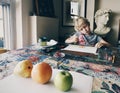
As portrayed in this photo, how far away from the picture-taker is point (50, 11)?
8.36 ft

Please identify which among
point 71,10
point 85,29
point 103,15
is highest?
point 71,10

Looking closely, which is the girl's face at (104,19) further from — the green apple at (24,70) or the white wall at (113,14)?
the green apple at (24,70)

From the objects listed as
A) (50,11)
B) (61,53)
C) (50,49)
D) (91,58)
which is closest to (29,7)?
(50,11)

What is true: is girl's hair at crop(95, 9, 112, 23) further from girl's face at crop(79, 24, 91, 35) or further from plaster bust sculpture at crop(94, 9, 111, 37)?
girl's face at crop(79, 24, 91, 35)

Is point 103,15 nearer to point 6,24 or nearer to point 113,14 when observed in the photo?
point 113,14

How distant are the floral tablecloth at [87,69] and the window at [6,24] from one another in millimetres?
1083

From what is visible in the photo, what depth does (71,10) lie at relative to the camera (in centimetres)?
262

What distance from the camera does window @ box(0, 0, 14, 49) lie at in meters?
2.00

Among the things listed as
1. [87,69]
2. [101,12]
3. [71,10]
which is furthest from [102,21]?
[87,69]

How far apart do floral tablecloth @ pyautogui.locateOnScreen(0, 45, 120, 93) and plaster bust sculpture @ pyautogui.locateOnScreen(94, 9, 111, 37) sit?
1523 mm

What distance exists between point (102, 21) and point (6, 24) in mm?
1469

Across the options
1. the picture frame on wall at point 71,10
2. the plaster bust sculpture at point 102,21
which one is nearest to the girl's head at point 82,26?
the plaster bust sculpture at point 102,21

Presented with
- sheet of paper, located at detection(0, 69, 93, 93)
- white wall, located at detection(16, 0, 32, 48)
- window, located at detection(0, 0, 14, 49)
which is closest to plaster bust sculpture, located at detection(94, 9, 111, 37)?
white wall, located at detection(16, 0, 32, 48)

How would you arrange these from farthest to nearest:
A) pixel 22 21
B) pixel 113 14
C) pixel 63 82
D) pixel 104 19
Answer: pixel 113 14
pixel 104 19
pixel 22 21
pixel 63 82
